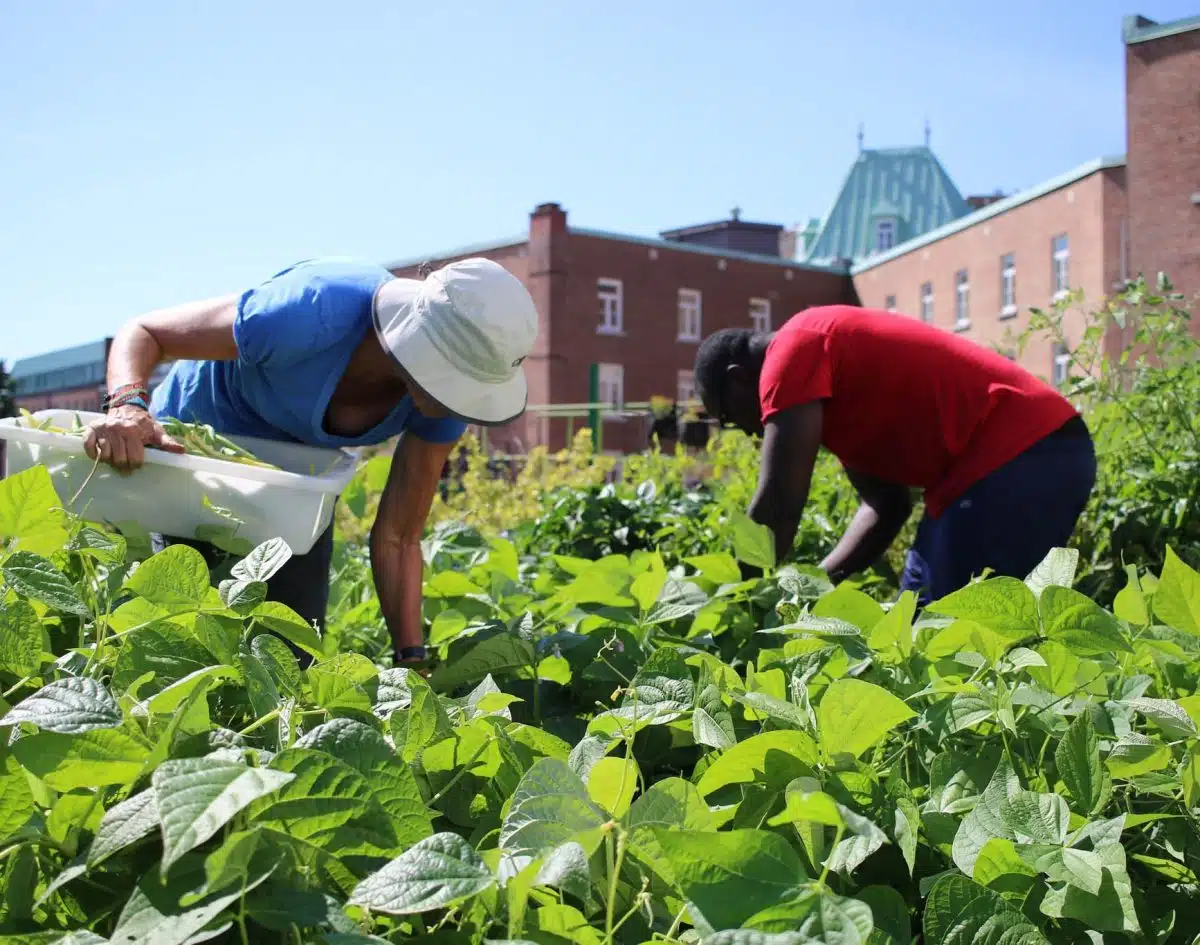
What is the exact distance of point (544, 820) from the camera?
737 mm

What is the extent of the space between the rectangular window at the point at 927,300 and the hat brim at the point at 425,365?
27834 millimetres

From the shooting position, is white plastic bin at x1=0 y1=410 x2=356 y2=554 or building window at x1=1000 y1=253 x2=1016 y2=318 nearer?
white plastic bin at x1=0 y1=410 x2=356 y2=554

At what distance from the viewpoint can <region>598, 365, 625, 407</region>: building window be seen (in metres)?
28.8

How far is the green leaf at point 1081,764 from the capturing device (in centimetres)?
84

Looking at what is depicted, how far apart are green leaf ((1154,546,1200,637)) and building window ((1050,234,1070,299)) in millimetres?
24064

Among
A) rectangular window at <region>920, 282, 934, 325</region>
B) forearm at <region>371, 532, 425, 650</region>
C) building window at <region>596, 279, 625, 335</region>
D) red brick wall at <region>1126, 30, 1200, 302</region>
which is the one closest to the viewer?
forearm at <region>371, 532, 425, 650</region>

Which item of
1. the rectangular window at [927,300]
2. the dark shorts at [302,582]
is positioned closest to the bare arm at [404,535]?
the dark shorts at [302,582]

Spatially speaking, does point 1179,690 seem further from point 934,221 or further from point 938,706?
point 934,221

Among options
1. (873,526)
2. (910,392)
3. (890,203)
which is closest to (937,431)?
Result: (910,392)

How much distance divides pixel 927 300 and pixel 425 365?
28.2 metres

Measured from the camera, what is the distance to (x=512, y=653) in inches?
53.9

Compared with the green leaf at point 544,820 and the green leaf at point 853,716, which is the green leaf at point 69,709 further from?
the green leaf at point 853,716

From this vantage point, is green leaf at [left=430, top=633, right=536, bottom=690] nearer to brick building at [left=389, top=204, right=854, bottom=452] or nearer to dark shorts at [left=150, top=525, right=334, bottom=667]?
dark shorts at [left=150, top=525, right=334, bottom=667]

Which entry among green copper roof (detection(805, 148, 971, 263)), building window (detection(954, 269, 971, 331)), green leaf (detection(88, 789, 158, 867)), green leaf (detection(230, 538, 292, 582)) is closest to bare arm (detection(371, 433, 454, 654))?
green leaf (detection(230, 538, 292, 582))
